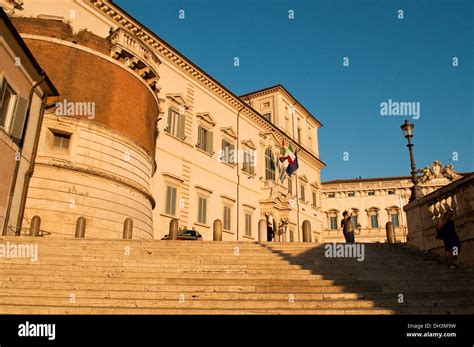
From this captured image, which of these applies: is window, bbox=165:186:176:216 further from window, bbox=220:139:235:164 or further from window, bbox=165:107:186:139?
window, bbox=220:139:235:164

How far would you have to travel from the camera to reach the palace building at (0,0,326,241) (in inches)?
610

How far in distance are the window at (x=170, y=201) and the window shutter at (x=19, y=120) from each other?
32.2 feet

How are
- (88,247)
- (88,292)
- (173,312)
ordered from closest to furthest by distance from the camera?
(173,312)
(88,292)
(88,247)

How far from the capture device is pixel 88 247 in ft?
35.2

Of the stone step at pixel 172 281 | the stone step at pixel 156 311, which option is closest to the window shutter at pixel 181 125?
the stone step at pixel 172 281

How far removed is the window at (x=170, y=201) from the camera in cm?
2212

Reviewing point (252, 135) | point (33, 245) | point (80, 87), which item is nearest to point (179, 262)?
point (33, 245)

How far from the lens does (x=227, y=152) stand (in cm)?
2916

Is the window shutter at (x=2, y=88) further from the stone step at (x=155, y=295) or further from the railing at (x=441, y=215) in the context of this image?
the railing at (x=441, y=215)

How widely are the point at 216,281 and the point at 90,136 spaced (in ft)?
36.1

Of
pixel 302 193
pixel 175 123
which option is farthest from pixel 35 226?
pixel 302 193

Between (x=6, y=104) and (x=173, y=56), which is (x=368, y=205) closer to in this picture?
(x=173, y=56)
